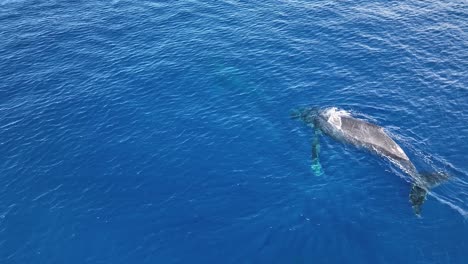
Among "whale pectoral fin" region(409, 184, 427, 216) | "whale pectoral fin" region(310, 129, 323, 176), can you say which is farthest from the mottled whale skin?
"whale pectoral fin" region(409, 184, 427, 216)

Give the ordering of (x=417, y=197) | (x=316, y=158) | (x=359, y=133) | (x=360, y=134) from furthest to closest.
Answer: (x=359, y=133) → (x=360, y=134) → (x=316, y=158) → (x=417, y=197)

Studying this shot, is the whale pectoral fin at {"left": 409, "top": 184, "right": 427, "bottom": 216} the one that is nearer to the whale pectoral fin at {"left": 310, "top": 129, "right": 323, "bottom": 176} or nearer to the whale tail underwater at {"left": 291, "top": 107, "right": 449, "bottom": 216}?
the whale tail underwater at {"left": 291, "top": 107, "right": 449, "bottom": 216}

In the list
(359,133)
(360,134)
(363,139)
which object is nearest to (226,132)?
(359,133)

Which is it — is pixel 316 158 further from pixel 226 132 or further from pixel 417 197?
pixel 226 132

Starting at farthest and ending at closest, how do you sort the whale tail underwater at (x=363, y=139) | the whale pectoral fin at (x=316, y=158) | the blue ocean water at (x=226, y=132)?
1. the whale pectoral fin at (x=316, y=158)
2. the whale tail underwater at (x=363, y=139)
3. the blue ocean water at (x=226, y=132)

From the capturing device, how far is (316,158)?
6531 centimetres

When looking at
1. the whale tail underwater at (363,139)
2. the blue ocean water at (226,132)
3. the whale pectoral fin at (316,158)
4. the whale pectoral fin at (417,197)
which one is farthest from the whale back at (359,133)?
the whale pectoral fin at (417,197)

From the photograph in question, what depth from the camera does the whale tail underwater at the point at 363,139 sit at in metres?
59.3

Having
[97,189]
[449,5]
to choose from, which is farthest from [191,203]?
[449,5]

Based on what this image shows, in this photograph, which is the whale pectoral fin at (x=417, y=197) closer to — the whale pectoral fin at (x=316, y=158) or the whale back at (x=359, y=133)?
the whale back at (x=359, y=133)

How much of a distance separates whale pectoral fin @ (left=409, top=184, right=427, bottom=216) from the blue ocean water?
1039mm

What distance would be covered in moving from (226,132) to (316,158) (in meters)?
15.6

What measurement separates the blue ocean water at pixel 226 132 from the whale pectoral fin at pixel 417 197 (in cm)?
104

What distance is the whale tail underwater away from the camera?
59.3m
